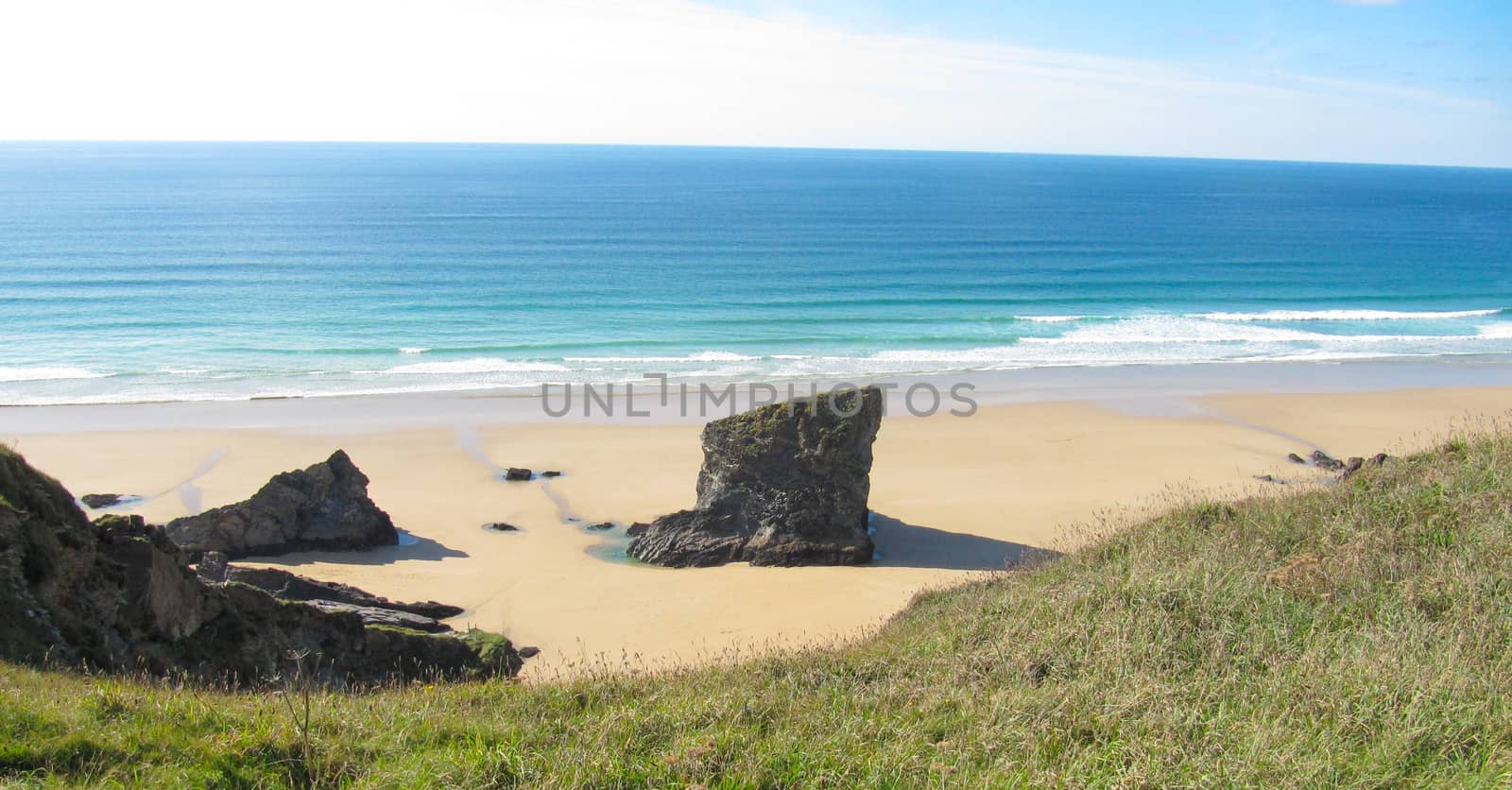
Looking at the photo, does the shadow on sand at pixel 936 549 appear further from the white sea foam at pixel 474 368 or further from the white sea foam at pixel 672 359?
the white sea foam at pixel 474 368

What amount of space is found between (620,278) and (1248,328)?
29.6 metres

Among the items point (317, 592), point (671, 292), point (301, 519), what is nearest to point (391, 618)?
point (317, 592)

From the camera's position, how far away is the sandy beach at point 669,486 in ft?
46.7

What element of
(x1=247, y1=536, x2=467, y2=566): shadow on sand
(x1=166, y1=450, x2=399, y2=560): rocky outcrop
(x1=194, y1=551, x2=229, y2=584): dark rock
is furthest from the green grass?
(x1=166, y1=450, x2=399, y2=560): rocky outcrop

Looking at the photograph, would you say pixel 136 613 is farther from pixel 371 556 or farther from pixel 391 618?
pixel 371 556

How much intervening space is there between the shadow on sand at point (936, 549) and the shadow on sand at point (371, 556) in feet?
24.0

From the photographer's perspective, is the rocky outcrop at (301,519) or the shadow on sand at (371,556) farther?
the shadow on sand at (371,556)

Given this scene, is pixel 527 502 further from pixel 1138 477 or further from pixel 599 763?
pixel 599 763

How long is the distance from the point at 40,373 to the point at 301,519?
2131 cm

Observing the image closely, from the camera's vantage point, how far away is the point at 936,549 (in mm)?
17688

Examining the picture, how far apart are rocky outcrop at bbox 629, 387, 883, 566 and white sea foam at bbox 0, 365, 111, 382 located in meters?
24.7

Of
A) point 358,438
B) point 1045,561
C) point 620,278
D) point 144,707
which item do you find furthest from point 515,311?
point 144,707

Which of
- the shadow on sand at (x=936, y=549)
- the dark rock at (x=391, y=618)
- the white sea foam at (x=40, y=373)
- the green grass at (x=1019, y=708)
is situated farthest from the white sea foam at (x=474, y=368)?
the green grass at (x=1019, y=708)

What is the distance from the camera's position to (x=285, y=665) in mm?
9266
